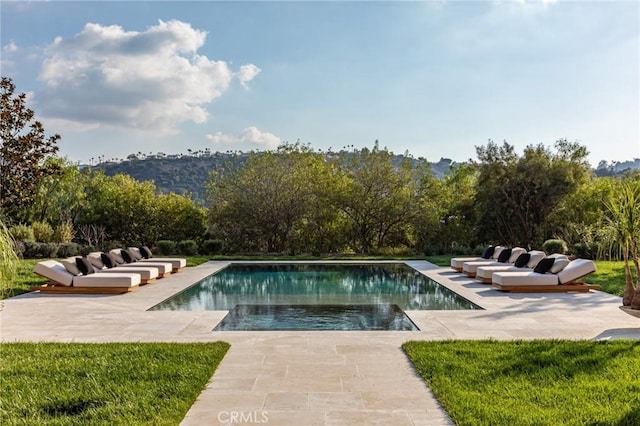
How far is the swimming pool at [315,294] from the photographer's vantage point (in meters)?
8.78

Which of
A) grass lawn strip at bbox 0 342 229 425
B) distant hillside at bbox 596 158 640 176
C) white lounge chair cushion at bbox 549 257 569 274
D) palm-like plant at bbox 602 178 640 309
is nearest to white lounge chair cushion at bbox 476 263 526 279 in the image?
white lounge chair cushion at bbox 549 257 569 274

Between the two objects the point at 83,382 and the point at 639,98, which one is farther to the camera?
the point at 639,98

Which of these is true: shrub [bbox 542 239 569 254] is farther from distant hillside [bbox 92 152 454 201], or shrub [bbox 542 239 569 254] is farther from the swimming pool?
distant hillside [bbox 92 152 454 201]

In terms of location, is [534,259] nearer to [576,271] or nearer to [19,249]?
[576,271]

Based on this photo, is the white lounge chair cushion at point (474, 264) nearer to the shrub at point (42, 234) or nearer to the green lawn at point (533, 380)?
the green lawn at point (533, 380)

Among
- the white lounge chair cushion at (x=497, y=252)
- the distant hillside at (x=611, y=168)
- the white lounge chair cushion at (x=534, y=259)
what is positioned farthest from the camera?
the distant hillside at (x=611, y=168)

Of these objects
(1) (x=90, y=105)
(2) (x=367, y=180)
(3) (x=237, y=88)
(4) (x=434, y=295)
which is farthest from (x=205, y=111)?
(4) (x=434, y=295)

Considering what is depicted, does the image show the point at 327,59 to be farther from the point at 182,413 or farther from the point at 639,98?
the point at 182,413

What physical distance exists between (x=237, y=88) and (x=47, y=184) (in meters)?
12.6

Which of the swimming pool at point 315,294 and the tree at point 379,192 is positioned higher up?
the tree at point 379,192

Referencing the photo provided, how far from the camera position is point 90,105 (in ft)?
47.6

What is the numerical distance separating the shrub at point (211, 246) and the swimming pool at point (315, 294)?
4.90 m

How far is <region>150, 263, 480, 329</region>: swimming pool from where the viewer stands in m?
8.78

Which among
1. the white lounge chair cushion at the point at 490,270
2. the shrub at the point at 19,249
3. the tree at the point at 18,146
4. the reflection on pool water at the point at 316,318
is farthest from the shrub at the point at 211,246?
the reflection on pool water at the point at 316,318
